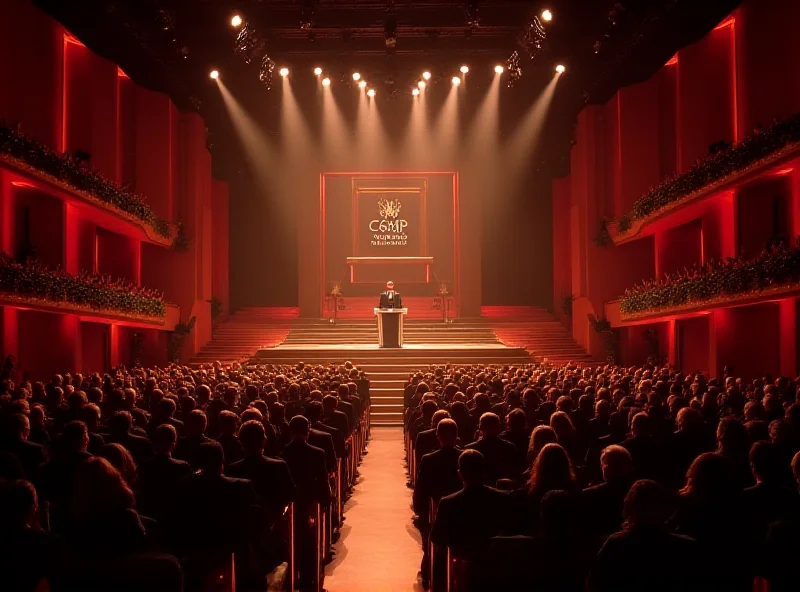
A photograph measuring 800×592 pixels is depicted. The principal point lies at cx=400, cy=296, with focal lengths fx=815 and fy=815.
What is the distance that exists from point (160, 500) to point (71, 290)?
13942 mm

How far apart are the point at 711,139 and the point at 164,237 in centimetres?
1552

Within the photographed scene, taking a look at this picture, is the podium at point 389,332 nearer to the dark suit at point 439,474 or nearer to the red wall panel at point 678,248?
the red wall panel at point 678,248

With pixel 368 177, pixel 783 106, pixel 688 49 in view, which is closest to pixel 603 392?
pixel 783 106

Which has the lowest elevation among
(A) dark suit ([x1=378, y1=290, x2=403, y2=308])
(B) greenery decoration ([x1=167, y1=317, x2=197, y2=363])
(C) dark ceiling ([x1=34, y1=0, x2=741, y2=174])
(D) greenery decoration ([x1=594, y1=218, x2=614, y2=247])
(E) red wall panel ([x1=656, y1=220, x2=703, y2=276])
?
(B) greenery decoration ([x1=167, y1=317, x2=197, y2=363])

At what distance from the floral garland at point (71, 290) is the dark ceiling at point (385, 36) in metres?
5.91

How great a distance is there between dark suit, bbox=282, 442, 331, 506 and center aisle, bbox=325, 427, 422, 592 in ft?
2.79

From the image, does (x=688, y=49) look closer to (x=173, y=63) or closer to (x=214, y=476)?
(x=173, y=63)

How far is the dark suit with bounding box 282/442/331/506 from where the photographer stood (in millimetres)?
5570

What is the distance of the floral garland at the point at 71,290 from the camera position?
49.0ft

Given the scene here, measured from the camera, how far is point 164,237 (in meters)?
24.2

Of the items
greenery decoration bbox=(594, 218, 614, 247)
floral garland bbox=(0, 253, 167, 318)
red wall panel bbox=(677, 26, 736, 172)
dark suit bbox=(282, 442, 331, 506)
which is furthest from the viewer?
greenery decoration bbox=(594, 218, 614, 247)

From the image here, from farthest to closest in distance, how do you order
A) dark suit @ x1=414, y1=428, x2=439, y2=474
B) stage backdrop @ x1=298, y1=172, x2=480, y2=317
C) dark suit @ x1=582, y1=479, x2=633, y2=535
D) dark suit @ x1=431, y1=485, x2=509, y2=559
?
stage backdrop @ x1=298, y1=172, x2=480, y2=317
dark suit @ x1=414, y1=428, x2=439, y2=474
dark suit @ x1=582, y1=479, x2=633, y2=535
dark suit @ x1=431, y1=485, x2=509, y2=559

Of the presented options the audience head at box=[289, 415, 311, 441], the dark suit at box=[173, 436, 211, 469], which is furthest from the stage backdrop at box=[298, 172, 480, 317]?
the audience head at box=[289, 415, 311, 441]

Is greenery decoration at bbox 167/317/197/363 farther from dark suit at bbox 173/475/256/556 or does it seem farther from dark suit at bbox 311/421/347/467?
dark suit at bbox 173/475/256/556
